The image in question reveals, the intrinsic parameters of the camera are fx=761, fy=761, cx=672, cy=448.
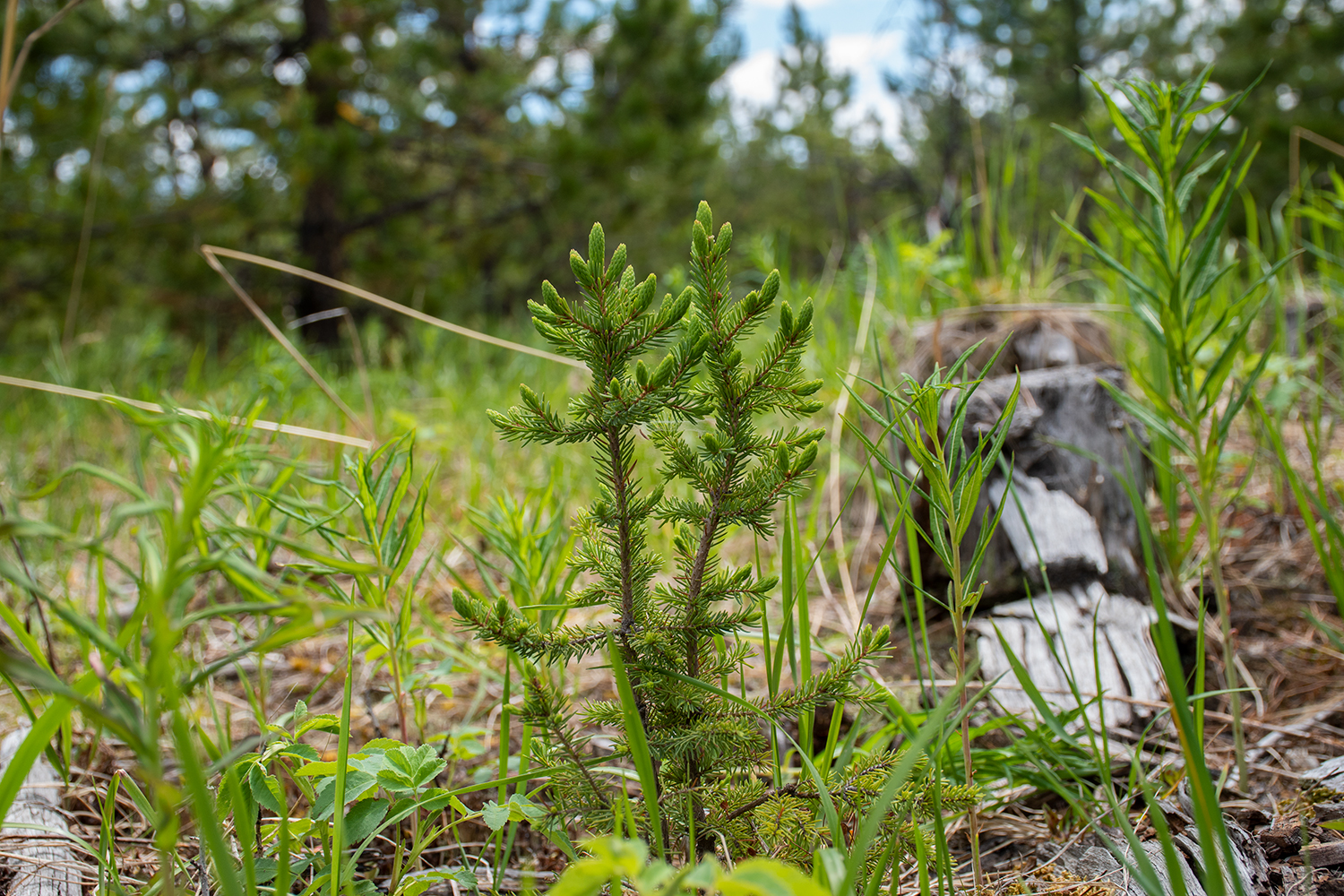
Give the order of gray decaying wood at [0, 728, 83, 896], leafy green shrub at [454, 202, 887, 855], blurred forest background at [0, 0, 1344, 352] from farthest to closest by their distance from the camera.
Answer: blurred forest background at [0, 0, 1344, 352] < gray decaying wood at [0, 728, 83, 896] < leafy green shrub at [454, 202, 887, 855]

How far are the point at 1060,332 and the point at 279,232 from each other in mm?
7505

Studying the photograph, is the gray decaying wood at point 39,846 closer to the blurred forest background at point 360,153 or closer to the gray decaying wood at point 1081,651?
the gray decaying wood at point 1081,651

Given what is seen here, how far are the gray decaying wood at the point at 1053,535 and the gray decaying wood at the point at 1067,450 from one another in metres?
0.01

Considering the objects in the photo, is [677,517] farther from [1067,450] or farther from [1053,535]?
[1067,450]

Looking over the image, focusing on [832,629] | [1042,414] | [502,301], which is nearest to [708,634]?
[832,629]

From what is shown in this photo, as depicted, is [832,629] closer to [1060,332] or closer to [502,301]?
[1060,332]

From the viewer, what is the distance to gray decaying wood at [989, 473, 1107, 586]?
4.99ft

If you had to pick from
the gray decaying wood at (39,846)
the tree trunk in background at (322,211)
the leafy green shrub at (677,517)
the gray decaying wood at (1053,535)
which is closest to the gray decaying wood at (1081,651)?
the gray decaying wood at (1053,535)

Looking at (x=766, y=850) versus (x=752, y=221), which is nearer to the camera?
(x=766, y=850)

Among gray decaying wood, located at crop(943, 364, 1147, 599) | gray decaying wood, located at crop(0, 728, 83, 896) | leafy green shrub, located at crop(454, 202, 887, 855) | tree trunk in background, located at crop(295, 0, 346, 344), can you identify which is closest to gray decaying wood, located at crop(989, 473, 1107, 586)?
gray decaying wood, located at crop(943, 364, 1147, 599)

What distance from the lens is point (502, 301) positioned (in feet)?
37.2

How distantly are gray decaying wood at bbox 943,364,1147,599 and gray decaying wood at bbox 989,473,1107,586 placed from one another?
0.05 ft

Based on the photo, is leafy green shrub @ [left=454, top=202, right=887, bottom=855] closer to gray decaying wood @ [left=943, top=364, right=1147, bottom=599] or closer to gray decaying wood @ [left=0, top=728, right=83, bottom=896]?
gray decaying wood @ [left=0, top=728, right=83, bottom=896]

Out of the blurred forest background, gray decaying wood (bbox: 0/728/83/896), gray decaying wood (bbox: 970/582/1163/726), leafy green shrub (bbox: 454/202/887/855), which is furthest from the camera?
the blurred forest background
